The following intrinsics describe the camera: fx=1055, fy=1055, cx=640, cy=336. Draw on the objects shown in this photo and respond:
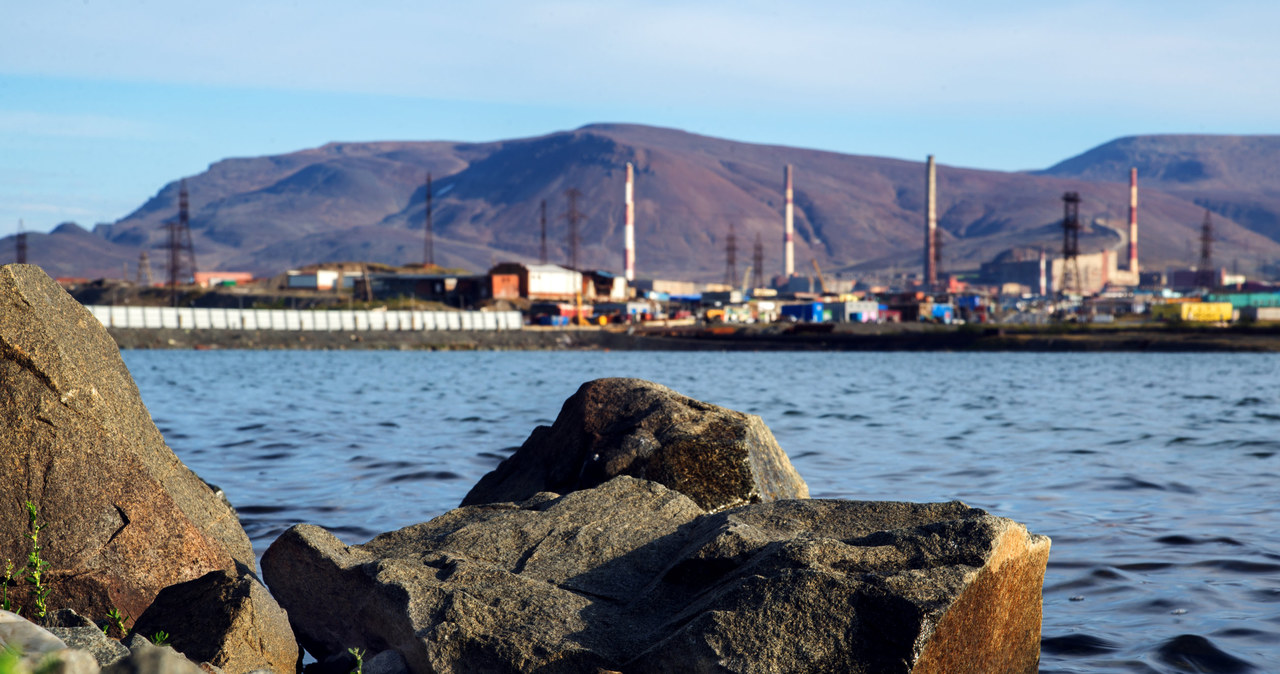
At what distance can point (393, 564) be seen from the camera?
5.98 metres

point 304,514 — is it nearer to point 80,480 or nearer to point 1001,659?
point 80,480

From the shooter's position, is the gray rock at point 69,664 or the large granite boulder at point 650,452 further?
the large granite boulder at point 650,452

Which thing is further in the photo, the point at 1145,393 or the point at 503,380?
the point at 503,380

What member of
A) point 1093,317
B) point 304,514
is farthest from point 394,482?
point 1093,317

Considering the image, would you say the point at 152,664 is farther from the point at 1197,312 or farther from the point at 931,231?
the point at 931,231

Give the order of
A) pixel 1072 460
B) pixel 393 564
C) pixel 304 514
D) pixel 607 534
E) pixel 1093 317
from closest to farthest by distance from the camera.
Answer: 1. pixel 393 564
2. pixel 607 534
3. pixel 304 514
4. pixel 1072 460
5. pixel 1093 317

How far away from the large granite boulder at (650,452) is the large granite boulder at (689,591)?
134 centimetres

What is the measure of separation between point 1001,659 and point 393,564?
3.31m

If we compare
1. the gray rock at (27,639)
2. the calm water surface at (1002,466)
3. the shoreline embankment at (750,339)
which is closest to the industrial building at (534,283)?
the shoreline embankment at (750,339)

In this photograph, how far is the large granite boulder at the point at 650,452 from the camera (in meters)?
8.54

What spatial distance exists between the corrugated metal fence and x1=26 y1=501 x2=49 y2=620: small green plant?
8160 cm

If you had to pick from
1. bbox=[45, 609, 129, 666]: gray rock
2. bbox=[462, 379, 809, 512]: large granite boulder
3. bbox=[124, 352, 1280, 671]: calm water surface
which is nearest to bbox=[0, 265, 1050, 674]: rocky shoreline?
bbox=[45, 609, 129, 666]: gray rock

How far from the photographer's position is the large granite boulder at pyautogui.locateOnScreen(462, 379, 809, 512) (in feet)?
28.0

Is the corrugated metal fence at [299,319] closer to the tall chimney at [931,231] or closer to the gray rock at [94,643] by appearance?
the gray rock at [94,643]
